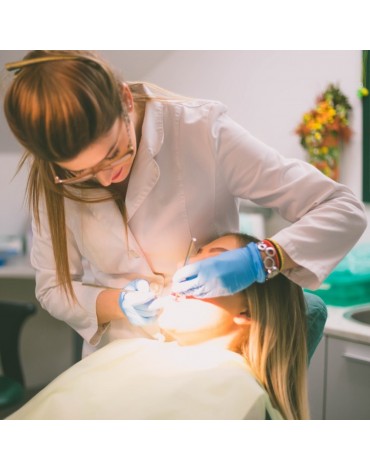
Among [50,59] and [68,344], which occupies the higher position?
[50,59]

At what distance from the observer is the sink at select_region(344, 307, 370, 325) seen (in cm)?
142

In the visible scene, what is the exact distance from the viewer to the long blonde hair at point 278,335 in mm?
1275

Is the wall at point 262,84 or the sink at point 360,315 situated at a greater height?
the wall at point 262,84

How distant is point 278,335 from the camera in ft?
4.23

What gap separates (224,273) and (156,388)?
0.37 metres

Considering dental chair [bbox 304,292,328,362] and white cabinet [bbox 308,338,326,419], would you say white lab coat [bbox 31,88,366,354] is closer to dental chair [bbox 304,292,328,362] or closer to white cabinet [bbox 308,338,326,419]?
dental chair [bbox 304,292,328,362]

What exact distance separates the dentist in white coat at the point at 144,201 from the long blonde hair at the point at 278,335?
0.10 metres

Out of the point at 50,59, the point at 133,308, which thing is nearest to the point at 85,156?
the point at 50,59

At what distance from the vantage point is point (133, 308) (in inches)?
49.5

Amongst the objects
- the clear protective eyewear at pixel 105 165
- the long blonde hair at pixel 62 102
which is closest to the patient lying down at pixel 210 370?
the clear protective eyewear at pixel 105 165

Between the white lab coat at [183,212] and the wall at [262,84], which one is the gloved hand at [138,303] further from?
the wall at [262,84]

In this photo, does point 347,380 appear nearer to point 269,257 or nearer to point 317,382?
point 317,382
